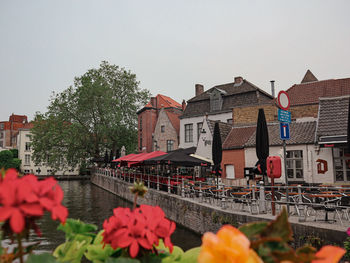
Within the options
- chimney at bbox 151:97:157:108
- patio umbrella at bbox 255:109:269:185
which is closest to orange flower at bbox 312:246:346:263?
patio umbrella at bbox 255:109:269:185

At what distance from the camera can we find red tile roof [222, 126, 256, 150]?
827 inches

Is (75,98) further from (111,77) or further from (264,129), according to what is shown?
(264,129)

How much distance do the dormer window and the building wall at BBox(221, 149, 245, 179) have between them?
40.2 ft

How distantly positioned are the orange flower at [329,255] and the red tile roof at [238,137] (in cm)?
1990

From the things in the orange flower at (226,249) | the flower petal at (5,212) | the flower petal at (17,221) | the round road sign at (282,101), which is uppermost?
the round road sign at (282,101)

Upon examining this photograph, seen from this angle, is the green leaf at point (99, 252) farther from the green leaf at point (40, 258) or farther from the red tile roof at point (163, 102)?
the red tile roof at point (163, 102)

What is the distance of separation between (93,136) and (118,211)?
4308 cm

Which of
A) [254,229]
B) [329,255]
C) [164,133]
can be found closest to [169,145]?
[164,133]

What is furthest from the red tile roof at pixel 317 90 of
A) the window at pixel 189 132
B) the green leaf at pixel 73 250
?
the green leaf at pixel 73 250

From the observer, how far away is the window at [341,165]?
14.9 m

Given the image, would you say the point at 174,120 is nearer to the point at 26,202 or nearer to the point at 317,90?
the point at 317,90

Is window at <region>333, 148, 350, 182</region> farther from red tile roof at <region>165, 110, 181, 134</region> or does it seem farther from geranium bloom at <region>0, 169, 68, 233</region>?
red tile roof at <region>165, 110, 181, 134</region>

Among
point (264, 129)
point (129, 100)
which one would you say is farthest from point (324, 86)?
point (129, 100)

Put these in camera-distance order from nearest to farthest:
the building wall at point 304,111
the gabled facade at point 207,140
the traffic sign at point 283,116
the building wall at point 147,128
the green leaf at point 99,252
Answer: the green leaf at point 99,252 < the traffic sign at point 283,116 < the building wall at point 304,111 < the gabled facade at point 207,140 < the building wall at point 147,128
